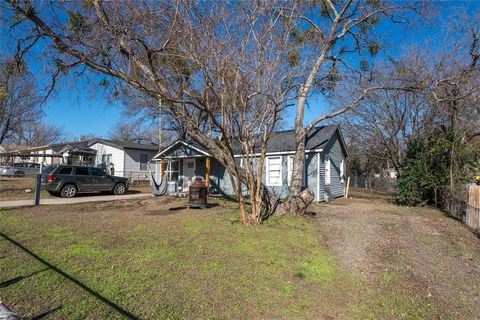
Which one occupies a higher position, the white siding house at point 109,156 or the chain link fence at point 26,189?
the white siding house at point 109,156

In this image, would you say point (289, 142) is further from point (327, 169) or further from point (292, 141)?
point (327, 169)

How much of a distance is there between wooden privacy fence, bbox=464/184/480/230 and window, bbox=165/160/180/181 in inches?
602

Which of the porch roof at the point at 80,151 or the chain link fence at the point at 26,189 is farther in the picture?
the porch roof at the point at 80,151

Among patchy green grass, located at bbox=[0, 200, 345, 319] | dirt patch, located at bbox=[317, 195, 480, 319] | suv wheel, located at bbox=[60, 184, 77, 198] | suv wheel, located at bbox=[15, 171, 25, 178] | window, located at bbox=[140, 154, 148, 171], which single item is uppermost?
window, located at bbox=[140, 154, 148, 171]

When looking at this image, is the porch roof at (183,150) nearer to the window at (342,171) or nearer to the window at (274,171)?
the window at (274,171)

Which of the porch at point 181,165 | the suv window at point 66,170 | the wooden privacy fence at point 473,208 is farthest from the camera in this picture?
the porch at point 181,165

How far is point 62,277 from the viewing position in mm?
4125

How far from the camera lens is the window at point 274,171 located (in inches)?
653

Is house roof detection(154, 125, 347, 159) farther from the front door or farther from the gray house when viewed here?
the front door

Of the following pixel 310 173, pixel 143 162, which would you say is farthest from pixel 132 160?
pixel 310 173

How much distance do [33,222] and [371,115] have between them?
20.2 m

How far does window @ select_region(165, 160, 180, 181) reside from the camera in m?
19.6

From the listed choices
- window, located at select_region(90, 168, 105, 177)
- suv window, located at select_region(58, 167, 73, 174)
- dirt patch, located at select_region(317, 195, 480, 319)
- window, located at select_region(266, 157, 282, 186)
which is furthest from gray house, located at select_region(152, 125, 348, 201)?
dirt patch, located at select_region(317, 195, 480, 319)

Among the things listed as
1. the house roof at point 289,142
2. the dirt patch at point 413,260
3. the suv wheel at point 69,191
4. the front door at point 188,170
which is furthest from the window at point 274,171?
the suv wheel at point 69,191
